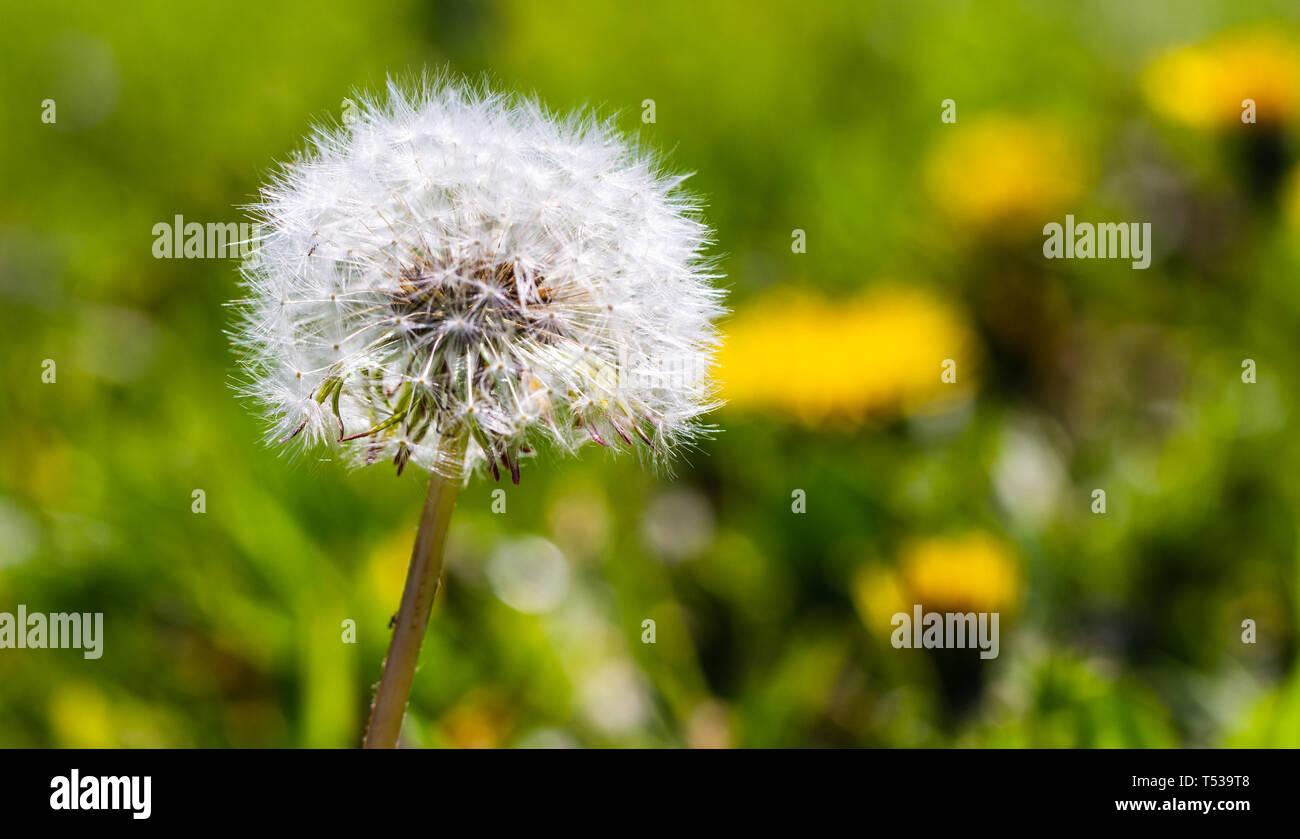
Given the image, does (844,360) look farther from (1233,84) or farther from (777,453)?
(1233,84)

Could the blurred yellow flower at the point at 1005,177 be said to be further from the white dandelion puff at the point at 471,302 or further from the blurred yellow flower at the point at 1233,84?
the white dandelion puff at the point at 471,302

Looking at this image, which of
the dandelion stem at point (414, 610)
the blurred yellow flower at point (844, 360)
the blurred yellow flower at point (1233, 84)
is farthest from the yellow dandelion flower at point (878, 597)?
the blurred yellow flower at point (1233, 84)

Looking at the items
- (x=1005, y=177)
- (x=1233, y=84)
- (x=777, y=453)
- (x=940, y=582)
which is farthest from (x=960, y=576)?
(x=1233, y=84)

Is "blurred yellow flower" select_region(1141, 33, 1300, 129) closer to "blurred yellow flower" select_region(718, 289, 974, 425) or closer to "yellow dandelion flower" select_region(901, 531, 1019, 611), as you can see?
"blurred yellow flower" select_region(718, 289, 974, 425)

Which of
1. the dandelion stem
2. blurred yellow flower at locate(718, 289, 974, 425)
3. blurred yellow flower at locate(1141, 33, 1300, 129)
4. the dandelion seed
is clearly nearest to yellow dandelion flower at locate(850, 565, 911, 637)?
blurred yellow flower at locate(718, 289, 974, 425)
